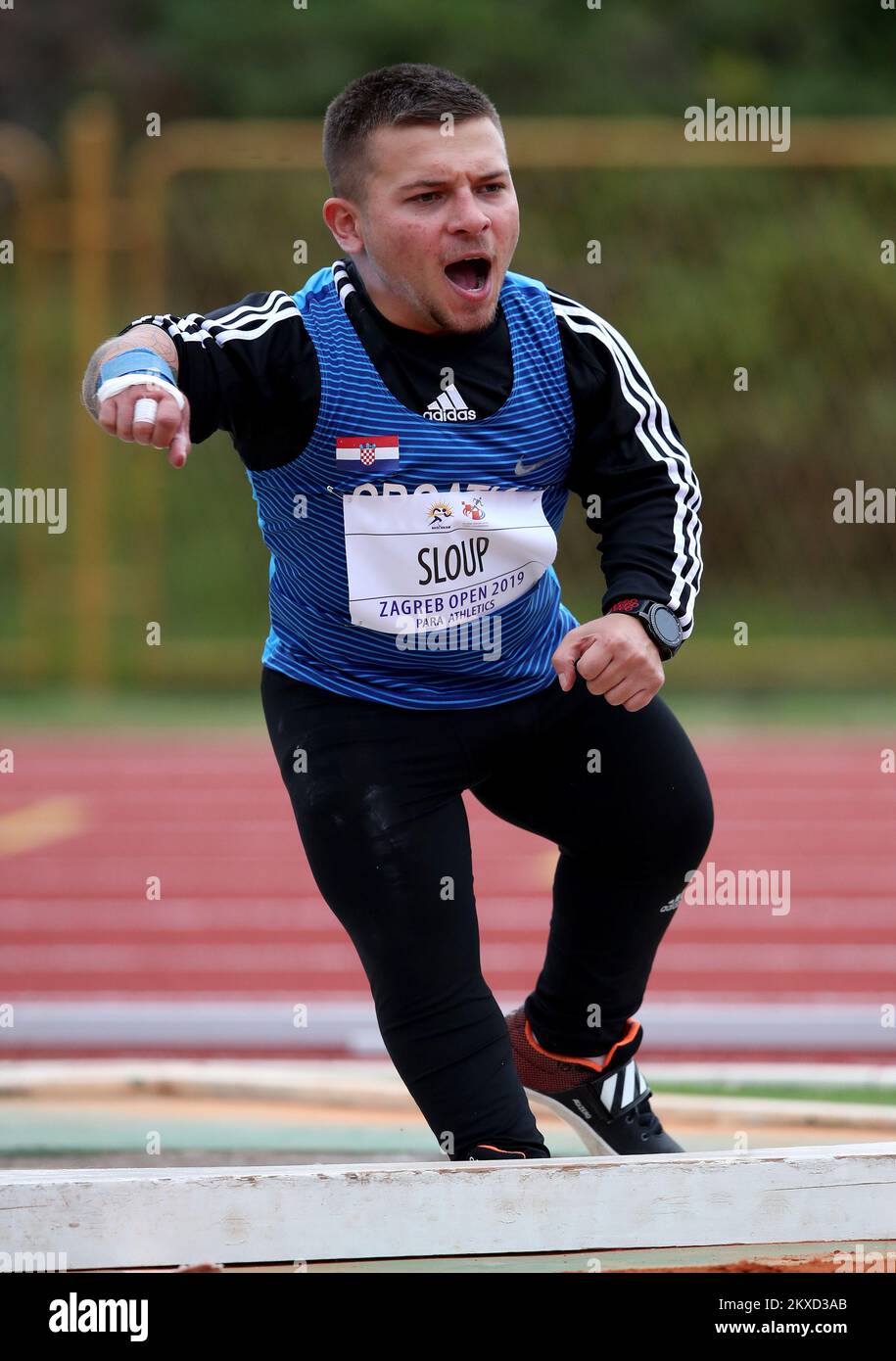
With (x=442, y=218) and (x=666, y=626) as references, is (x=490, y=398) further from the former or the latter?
(x=666, y=626)

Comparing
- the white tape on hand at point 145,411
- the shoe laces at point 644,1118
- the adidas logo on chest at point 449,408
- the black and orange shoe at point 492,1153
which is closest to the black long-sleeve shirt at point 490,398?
the adidas logo on chest at point 449,408

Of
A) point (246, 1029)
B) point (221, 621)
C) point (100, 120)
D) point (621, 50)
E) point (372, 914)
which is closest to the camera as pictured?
point (372, 914)

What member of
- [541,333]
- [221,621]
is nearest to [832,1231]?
[541,333]

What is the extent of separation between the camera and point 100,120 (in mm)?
10016

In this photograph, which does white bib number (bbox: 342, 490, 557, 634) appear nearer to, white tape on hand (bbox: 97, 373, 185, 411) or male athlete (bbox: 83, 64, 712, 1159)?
male athlete (bbox: 83, 64, 712, 1159)

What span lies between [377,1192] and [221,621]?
856cm

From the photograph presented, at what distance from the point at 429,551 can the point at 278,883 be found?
366 cm

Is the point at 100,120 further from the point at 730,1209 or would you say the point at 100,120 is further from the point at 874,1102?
the point at 730,1209

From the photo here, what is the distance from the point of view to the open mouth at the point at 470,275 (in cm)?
268

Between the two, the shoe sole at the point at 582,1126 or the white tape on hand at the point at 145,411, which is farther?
the shoe sole at the point at 582,1126

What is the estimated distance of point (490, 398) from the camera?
276 cm

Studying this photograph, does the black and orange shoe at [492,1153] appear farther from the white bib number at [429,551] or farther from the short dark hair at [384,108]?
the short dark hair at [384,108]

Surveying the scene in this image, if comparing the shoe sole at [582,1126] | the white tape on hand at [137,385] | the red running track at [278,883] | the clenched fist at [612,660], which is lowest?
the shoe sole at [582,1126]

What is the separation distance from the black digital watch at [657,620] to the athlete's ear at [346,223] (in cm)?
70
